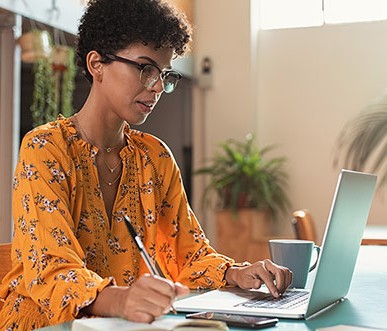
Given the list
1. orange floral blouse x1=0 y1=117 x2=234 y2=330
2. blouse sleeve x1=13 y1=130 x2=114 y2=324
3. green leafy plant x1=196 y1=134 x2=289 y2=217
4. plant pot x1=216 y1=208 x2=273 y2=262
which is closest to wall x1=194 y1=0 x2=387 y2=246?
green leafy plant x1=196 y1=134 x2=289 y2=217

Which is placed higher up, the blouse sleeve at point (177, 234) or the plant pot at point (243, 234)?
the blouse sleeve at point (177, 234)

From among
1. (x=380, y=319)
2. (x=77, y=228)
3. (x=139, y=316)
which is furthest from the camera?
(x=77, y=228)

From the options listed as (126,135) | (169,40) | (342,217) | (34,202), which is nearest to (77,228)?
(34,202)

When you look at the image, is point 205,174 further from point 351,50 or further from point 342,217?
point 342,217

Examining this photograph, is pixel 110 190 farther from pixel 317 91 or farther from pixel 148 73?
pixel 317 91

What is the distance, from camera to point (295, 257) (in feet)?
5.40

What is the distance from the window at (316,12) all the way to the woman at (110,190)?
5.31 m

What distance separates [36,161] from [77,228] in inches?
7.2

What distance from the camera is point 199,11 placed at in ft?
23.5

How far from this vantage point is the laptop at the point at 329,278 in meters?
1.27

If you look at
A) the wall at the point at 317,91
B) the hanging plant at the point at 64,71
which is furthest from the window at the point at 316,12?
the hanging plant at the point at 64,71

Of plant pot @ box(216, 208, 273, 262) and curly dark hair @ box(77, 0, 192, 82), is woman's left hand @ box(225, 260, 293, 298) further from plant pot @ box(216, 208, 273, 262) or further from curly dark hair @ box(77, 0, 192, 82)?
plant pot @ box(216, 208, 273, 262)

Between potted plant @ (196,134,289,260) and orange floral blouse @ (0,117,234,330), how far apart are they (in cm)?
447

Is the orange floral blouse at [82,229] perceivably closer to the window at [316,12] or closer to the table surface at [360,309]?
the table surface at [360,309]
